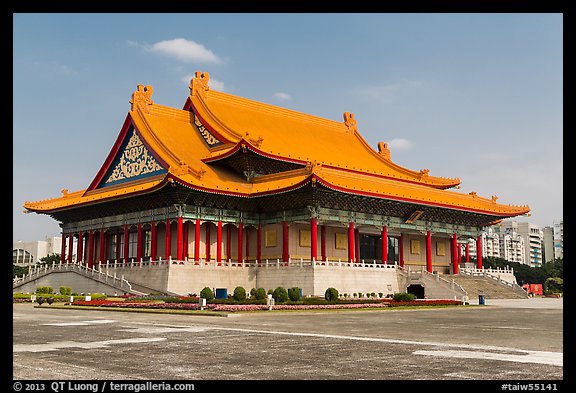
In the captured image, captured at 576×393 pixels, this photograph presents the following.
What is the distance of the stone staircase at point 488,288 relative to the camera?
2108 inches

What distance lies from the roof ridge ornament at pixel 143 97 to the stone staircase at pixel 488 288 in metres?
30.9

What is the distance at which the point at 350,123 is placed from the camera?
240 feet

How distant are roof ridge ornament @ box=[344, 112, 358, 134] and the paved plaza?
2033 inches

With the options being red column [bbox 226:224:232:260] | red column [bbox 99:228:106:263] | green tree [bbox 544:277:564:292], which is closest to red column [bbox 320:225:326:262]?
red column [bbox 226:224:232:260]

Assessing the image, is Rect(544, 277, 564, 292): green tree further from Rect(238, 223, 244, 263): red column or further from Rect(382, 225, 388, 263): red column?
Rect(238, 223, 244, 263): red column

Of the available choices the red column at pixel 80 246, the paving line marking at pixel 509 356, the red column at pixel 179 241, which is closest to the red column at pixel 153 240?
the red column at pixel 179 241

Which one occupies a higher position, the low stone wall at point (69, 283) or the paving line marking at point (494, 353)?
the low stone wall at point (69, 283)

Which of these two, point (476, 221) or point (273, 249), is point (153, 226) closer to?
point (273, 249)

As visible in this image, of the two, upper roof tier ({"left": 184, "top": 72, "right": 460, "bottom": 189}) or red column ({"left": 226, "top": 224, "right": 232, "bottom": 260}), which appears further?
upper roof tier ({"left": 184, "top": 72, "right": 460, "bottom": 189})

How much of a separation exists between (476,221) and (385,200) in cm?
1520

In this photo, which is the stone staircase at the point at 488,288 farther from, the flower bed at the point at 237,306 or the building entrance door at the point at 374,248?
the flower bed at the point at 237,306

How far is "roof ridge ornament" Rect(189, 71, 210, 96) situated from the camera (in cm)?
6147
